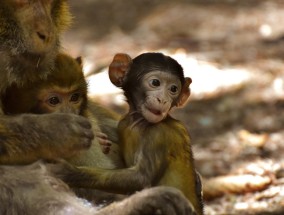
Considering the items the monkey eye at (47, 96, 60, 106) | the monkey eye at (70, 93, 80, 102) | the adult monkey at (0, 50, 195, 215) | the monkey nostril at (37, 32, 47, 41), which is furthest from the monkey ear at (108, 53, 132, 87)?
the monkey nostril at (37, 32, 47, 41)

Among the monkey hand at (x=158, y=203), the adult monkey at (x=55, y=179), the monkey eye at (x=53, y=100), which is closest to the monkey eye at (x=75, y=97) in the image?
the adult monkey at (x=55, y=179)

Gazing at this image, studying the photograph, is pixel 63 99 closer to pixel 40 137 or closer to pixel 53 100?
pixel 53 100

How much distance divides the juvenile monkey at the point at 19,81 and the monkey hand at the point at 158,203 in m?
0.53

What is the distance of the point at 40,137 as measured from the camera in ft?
16.7

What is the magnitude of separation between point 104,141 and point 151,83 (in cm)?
57

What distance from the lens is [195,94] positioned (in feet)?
34.0

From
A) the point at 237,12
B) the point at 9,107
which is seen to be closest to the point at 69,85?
the point at 9,107

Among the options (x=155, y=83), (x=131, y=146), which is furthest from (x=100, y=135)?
(x=155, y=83)

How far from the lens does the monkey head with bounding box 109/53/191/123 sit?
543 cm

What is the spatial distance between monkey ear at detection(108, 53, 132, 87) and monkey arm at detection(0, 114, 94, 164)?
699mm

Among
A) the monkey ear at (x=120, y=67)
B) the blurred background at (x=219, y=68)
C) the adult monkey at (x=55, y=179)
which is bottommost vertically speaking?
the adult monkey at (x=55, y=179)

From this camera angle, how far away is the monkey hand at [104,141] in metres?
5.82

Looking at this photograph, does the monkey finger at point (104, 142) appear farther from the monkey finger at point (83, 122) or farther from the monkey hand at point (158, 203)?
the monkey hand at point (158, 203)

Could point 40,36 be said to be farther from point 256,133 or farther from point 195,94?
point 195,94
